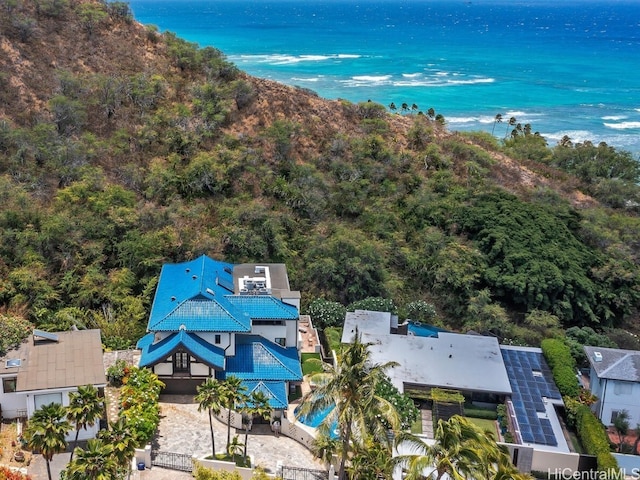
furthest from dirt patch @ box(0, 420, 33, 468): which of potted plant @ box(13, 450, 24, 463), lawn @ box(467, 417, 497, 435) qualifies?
lawn @ box(467, 417, 497, 435)

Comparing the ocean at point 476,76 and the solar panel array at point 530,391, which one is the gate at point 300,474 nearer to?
the solar panel array at point 530,391

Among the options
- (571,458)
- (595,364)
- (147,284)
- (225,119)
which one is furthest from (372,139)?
(571,458)

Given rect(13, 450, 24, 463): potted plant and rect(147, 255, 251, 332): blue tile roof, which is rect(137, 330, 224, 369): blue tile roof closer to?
rect(147, 255, 251, 332): blue tile roof

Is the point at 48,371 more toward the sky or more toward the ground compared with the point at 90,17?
more toward the ground

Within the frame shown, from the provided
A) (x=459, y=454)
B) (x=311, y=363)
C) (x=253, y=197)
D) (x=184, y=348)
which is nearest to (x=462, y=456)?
(x=459, y=454)

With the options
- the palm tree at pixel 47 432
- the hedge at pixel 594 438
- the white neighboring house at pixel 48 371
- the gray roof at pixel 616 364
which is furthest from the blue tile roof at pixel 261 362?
the gray roof at pixel 616 364

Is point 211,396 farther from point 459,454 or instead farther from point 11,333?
point 11,333
